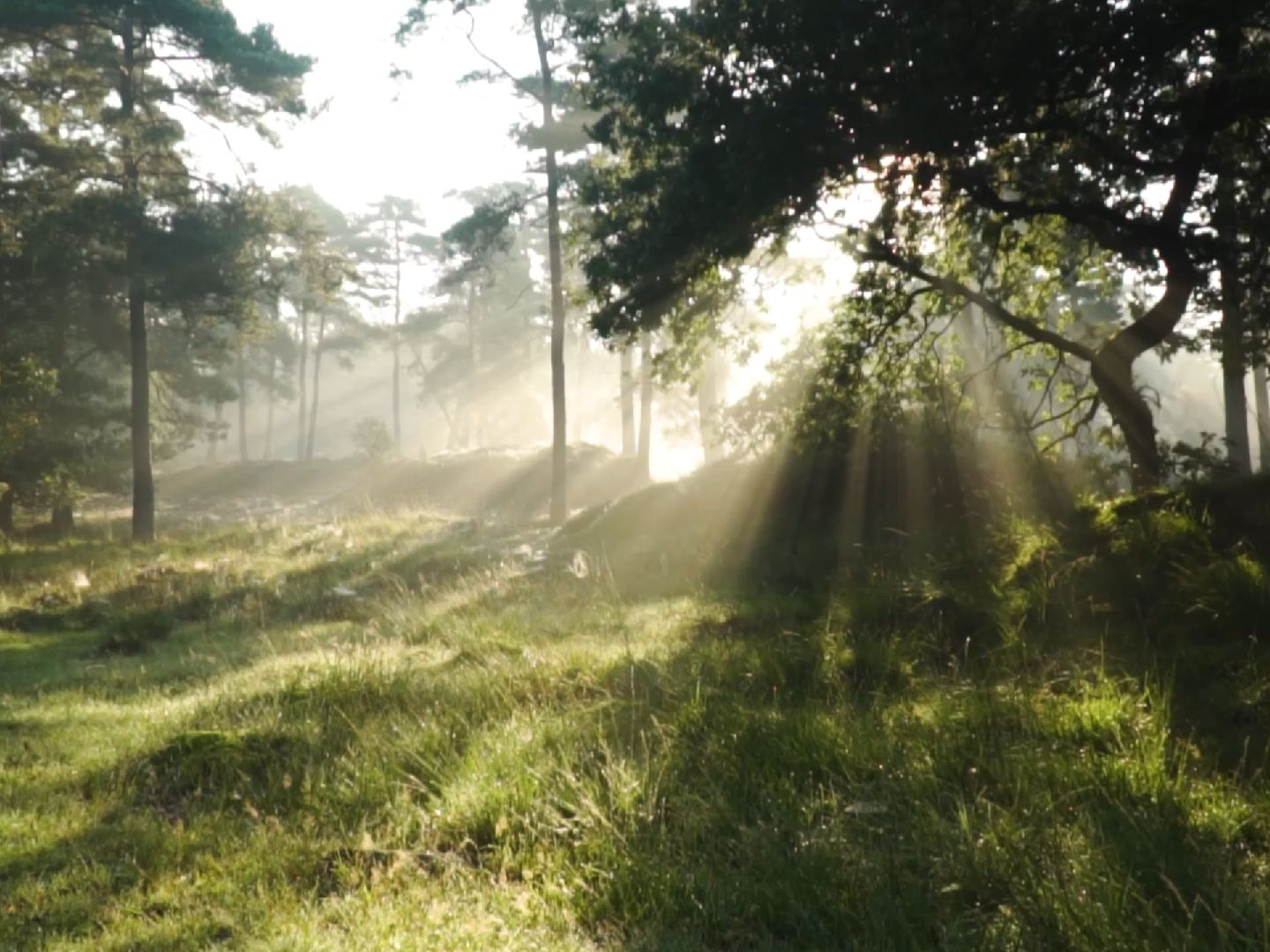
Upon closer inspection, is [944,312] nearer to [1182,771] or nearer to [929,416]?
[929,416]

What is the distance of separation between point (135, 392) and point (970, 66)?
65.5 ft

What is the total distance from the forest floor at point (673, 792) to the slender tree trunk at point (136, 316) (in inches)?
556

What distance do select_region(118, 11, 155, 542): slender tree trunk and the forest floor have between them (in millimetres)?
14117

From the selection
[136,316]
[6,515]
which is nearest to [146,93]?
[136,316]

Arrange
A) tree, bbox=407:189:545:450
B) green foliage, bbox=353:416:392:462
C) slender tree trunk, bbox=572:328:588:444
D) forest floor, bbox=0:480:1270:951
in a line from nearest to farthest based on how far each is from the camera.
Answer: forest floor, bbox=0:480:1270:951
green foliage, bbox=353:416:392:462
tree, bbox=407:189:545:450
slender tree trunk, bbox=572:328:588:444

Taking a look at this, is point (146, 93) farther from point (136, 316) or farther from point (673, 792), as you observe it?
point (673, 792)

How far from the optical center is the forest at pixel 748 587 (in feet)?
12.2

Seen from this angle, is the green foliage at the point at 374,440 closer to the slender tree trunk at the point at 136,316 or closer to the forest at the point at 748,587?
the slender tree trunk at the point at 136,316

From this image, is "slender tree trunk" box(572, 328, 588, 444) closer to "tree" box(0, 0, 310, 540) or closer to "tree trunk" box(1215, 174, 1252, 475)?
"tree" box(0, 0, 310, 540)

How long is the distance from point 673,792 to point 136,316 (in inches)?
837

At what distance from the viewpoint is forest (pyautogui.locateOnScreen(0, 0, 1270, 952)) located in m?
3.71

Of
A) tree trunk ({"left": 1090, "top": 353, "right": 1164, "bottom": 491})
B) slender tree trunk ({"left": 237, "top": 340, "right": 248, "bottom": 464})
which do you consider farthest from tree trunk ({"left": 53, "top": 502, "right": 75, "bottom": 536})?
slender tree trunk ({"left": 237, "top": 340, "right": 248, "bottom": 464})

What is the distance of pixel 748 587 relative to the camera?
437 inches

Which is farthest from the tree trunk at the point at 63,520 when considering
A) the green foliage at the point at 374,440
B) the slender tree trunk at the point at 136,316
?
the green foliage at the point at 374,440
